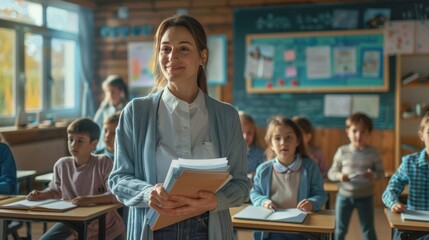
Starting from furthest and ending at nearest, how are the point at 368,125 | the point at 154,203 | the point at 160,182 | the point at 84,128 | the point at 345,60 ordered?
the point at 345,60 < the point at 368,125 < the point at 84,128 < the point at 160,182 < the point at 154,203

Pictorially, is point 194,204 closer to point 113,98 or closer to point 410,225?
point 410,225

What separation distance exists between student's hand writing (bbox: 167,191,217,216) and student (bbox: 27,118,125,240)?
1.45 m

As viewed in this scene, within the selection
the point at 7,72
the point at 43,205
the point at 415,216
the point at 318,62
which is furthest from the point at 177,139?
the point at 318,62

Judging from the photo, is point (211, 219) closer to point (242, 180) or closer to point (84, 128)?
point (242, 180)

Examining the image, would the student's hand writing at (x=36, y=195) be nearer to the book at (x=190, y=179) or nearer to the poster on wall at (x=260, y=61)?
the book at (x=190, y=179)

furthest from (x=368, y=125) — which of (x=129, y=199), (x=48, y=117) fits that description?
(x=48, y=117)

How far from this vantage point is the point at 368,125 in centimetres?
389

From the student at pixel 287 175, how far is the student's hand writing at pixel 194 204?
134cm

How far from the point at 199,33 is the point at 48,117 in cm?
492

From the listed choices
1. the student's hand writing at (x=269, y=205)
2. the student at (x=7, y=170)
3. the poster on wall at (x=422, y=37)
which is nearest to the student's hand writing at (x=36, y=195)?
the student at (x=7, y=170)

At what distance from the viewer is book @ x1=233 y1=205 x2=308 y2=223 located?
2473 mm

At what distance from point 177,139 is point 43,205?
1419mm

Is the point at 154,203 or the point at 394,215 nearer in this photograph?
the point at 154,203

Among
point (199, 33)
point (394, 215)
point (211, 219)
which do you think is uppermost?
point (199, 33)
